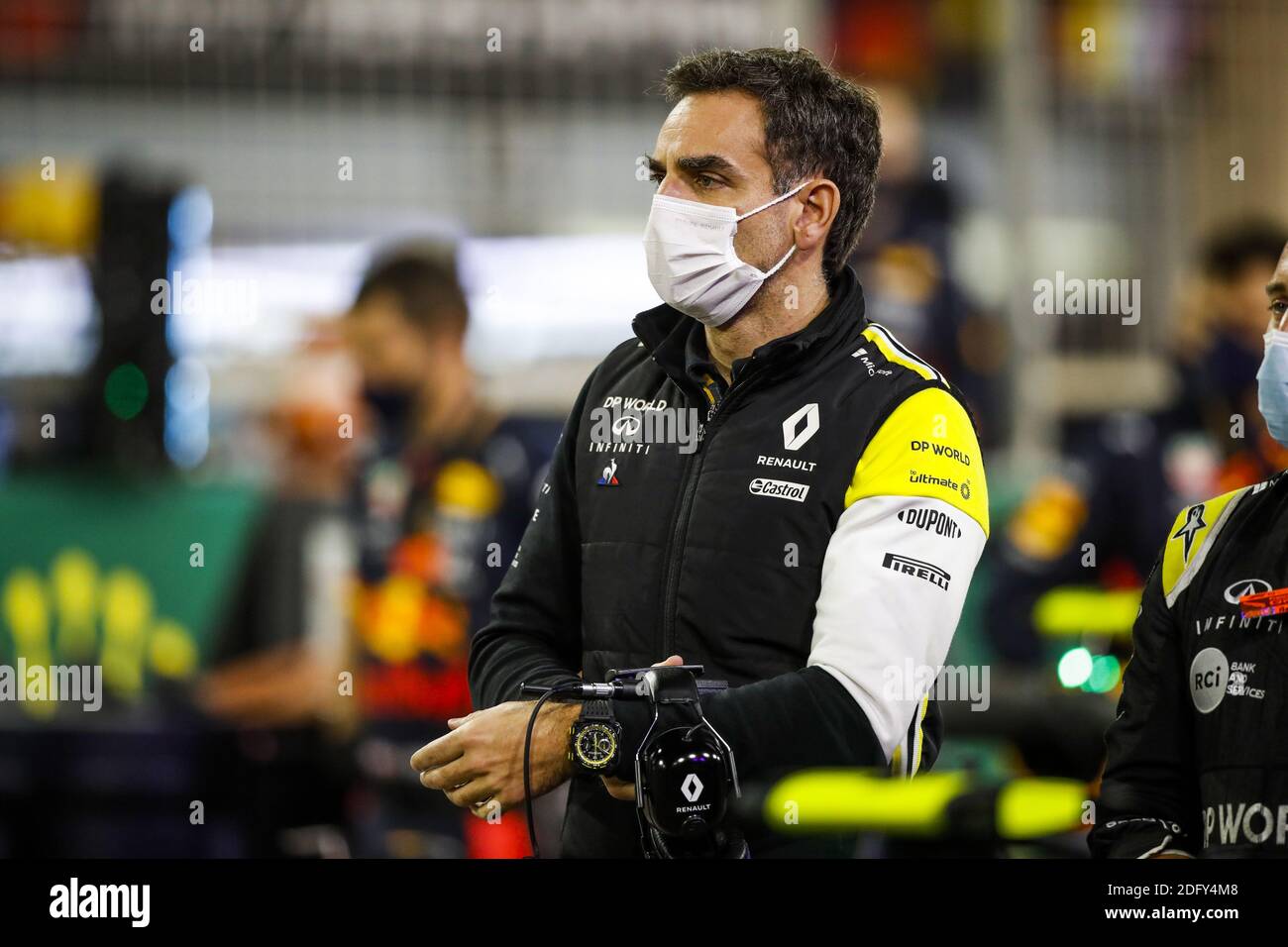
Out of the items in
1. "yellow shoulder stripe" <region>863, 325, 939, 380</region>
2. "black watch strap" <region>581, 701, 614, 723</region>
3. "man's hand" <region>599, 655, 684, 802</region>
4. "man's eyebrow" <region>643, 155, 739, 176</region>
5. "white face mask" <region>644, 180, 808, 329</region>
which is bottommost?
"man's hand" <region>599, 655, 684, 802</region>

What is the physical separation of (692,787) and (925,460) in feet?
2.19

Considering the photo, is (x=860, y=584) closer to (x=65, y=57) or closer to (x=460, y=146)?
(x=460, y=146)

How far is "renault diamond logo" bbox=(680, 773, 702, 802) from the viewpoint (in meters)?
2.53

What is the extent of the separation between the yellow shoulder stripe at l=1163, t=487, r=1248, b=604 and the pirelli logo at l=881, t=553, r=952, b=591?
353 mm

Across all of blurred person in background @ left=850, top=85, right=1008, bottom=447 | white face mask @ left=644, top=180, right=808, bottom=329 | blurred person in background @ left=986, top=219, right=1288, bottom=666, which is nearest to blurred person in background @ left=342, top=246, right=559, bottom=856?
blurred person in background @ left=850, top=85, right=1008, bottom=447

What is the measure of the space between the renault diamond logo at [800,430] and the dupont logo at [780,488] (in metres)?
0.07

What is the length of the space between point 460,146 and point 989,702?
392cm

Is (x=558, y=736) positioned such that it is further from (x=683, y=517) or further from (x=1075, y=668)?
(x=1075, y=668)

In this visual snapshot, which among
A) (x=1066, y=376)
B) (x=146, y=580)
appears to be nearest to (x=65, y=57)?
(x=146, y=580)

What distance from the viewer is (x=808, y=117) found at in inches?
117

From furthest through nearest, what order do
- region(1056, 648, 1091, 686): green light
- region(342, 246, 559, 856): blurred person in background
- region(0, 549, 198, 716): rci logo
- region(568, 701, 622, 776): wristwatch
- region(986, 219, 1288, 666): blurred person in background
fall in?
region(0, 549, 198, 716): rci logo < region(342, 246, 559, 856): blurred person in background < region(986, 219, 1288, 666): blurred person in background < region(1056, 648, 1091, 686): green light < region(568, 701, 622, 776): wristwatch

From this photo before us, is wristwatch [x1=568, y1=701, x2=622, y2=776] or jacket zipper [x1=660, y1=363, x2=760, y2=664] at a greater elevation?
jacket zipper [x1=660, y1=363, x2=760, y2=664]

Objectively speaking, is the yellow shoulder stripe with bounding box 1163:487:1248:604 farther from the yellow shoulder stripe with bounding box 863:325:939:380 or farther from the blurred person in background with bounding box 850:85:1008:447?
the blurred person in background with bounding box 850:85:1008:447

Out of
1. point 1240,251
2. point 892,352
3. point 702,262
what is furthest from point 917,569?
point 1240,251
